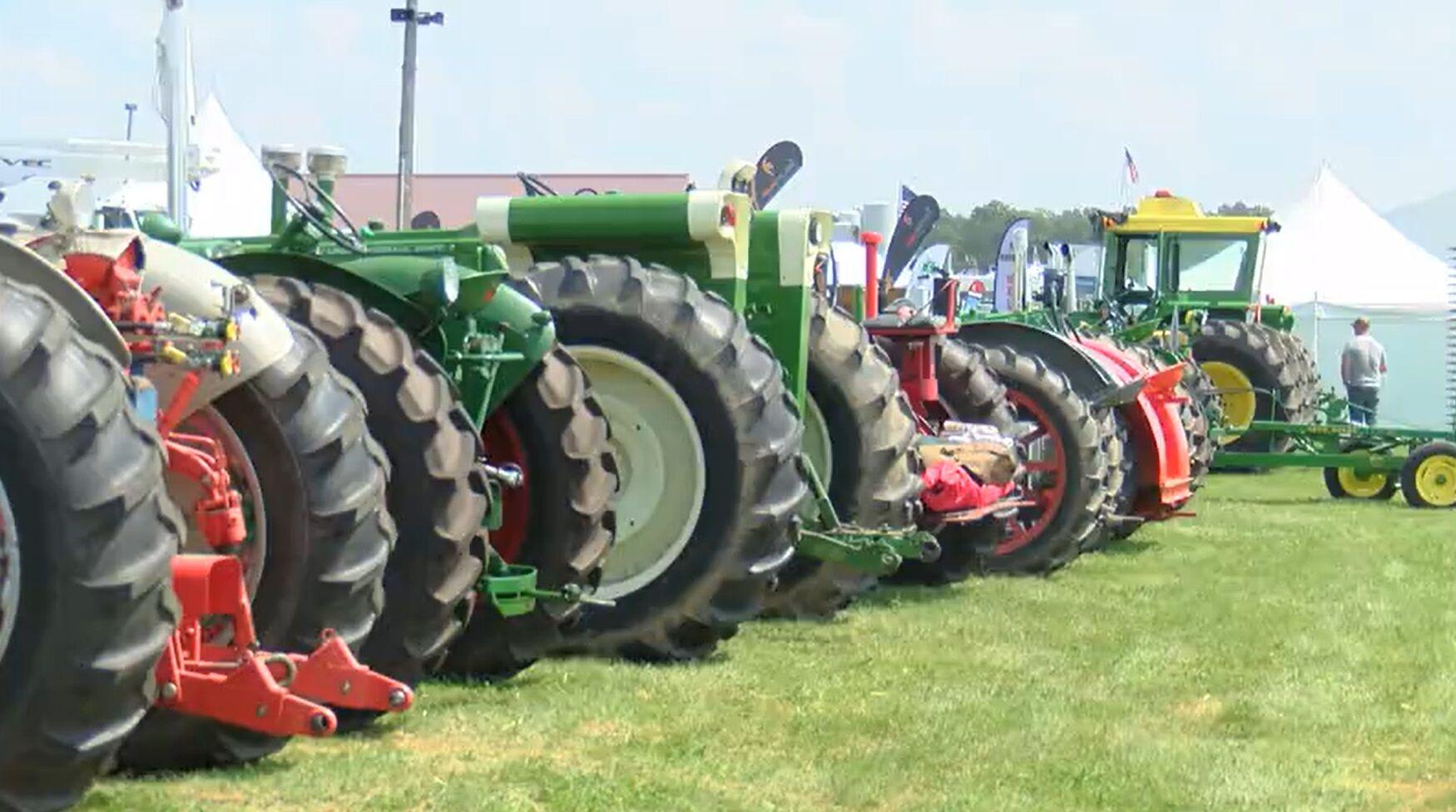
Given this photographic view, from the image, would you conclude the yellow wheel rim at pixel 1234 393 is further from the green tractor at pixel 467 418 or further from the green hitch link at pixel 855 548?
the green tractor at pixel 467 418

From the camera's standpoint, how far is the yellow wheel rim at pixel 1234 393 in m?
22.3

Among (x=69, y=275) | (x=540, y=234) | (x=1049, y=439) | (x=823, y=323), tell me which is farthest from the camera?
(x=1049, y=439)

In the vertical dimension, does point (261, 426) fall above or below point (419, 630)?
above

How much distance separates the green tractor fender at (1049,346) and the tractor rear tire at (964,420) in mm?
1199

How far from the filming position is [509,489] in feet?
27.2

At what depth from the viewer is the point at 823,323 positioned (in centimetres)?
1079

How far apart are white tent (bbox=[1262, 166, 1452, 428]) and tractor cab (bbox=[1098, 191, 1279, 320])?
5791mm

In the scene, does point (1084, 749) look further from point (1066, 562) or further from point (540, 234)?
point (1066, 562)

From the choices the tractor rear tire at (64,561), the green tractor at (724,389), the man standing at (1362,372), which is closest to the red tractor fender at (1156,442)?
the green tractor at (724,389)

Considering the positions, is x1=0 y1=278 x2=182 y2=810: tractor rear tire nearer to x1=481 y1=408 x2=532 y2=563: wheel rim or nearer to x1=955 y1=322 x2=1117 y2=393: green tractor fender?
x1=481 y1=408 x2=532 y2=563: wheel rim

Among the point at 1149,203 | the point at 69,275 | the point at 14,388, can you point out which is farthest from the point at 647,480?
the point at 1149,203

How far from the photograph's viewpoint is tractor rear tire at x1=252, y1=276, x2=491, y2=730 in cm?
712

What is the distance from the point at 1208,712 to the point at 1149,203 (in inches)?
660

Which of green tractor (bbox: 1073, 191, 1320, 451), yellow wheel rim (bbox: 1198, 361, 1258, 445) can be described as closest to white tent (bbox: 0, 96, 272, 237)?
green tractor (bbox: 1073, 191, 1320, 451)
